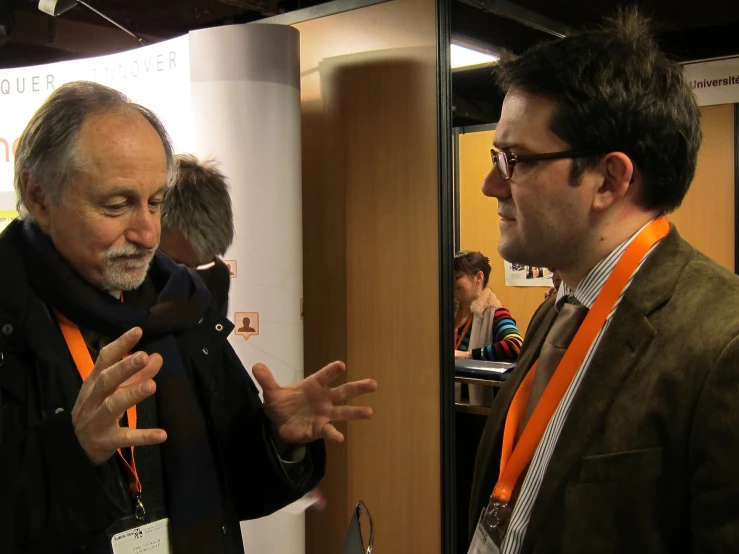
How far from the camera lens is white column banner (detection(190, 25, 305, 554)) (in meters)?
2.58

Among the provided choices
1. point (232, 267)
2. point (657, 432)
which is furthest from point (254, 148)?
point (657, 432)

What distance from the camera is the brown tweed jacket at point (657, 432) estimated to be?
3.48 ft

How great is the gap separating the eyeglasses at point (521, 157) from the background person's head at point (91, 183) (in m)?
0.77

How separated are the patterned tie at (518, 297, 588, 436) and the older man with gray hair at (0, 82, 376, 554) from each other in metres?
0.38

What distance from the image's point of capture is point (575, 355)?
51.7 inches

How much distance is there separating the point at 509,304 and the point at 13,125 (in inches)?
160

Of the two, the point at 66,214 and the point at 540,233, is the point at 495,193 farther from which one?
the point at 66,214

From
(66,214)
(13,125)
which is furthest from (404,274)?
(13,125)

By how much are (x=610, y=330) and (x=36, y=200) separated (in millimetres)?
1226

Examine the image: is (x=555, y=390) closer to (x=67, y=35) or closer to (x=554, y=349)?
(x=554, y=349)

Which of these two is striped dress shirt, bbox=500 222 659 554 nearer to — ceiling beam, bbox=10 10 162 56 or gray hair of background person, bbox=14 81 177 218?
gray hair of background person, bbox=14 81 177 218

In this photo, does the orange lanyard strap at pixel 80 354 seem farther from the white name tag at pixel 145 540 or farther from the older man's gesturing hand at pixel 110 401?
the older man's gesturing hand at pixel 110 401

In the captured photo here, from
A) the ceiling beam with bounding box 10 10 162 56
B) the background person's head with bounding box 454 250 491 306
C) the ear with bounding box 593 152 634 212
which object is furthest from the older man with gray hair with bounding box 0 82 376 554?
the ceiling beam with bounding box 10 10 162 56

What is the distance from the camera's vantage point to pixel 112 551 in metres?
1.38
